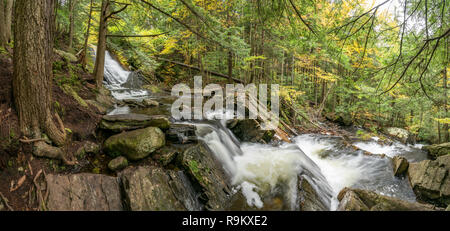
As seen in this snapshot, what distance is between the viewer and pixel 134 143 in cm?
398

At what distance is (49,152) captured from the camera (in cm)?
314

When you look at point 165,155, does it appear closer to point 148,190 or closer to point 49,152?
point 148,190

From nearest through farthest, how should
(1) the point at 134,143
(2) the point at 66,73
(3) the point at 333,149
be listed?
(1) the point at 134,143 → (2) the point at 66,73 → (3) the point at 333,149

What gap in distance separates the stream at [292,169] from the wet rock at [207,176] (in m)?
0.43

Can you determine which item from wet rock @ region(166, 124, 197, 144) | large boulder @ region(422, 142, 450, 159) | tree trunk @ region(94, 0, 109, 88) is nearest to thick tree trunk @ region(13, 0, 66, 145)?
wet rock @ region(166, 124, 197, 144)

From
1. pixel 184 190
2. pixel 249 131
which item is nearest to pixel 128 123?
pixel 184 190

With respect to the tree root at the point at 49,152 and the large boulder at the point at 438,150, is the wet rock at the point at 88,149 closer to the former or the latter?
the tree root at the point at 49,152

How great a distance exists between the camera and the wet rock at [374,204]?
3717 millimetres

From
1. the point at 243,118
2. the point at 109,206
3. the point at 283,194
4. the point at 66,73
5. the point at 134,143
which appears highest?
the point at 66,73

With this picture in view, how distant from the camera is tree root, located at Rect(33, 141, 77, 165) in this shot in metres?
3.03

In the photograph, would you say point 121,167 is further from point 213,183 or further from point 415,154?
point 415,154

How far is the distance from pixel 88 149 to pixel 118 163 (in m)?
0.78

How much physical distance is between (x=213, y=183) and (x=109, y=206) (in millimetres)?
1955
